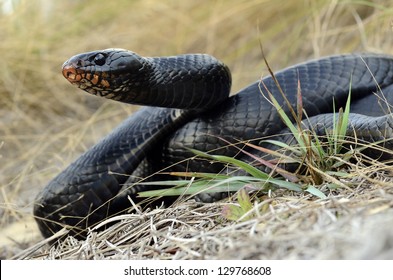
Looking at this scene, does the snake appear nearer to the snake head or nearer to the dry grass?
the snake head

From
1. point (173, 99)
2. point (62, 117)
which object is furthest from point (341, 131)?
point (62, 117)

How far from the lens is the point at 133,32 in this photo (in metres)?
5.95

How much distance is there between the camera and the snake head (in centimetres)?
262

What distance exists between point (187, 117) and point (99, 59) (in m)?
0.62

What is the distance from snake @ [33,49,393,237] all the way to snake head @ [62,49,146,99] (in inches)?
1.2

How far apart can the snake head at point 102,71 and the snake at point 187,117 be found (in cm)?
3

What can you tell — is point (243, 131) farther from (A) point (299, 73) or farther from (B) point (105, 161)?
(B) point (105, 161)

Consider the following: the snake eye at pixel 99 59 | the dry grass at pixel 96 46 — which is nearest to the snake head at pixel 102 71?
the snake eye at pixel 99 59

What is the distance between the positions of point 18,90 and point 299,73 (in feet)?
8.96

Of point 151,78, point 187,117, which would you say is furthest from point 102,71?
point 187,117

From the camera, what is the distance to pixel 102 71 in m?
2.64

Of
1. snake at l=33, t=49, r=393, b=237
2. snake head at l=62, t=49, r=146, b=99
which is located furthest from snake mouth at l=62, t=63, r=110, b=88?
snake at l=33, t=49, r=393, b=237

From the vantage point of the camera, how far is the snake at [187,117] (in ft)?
9.47
